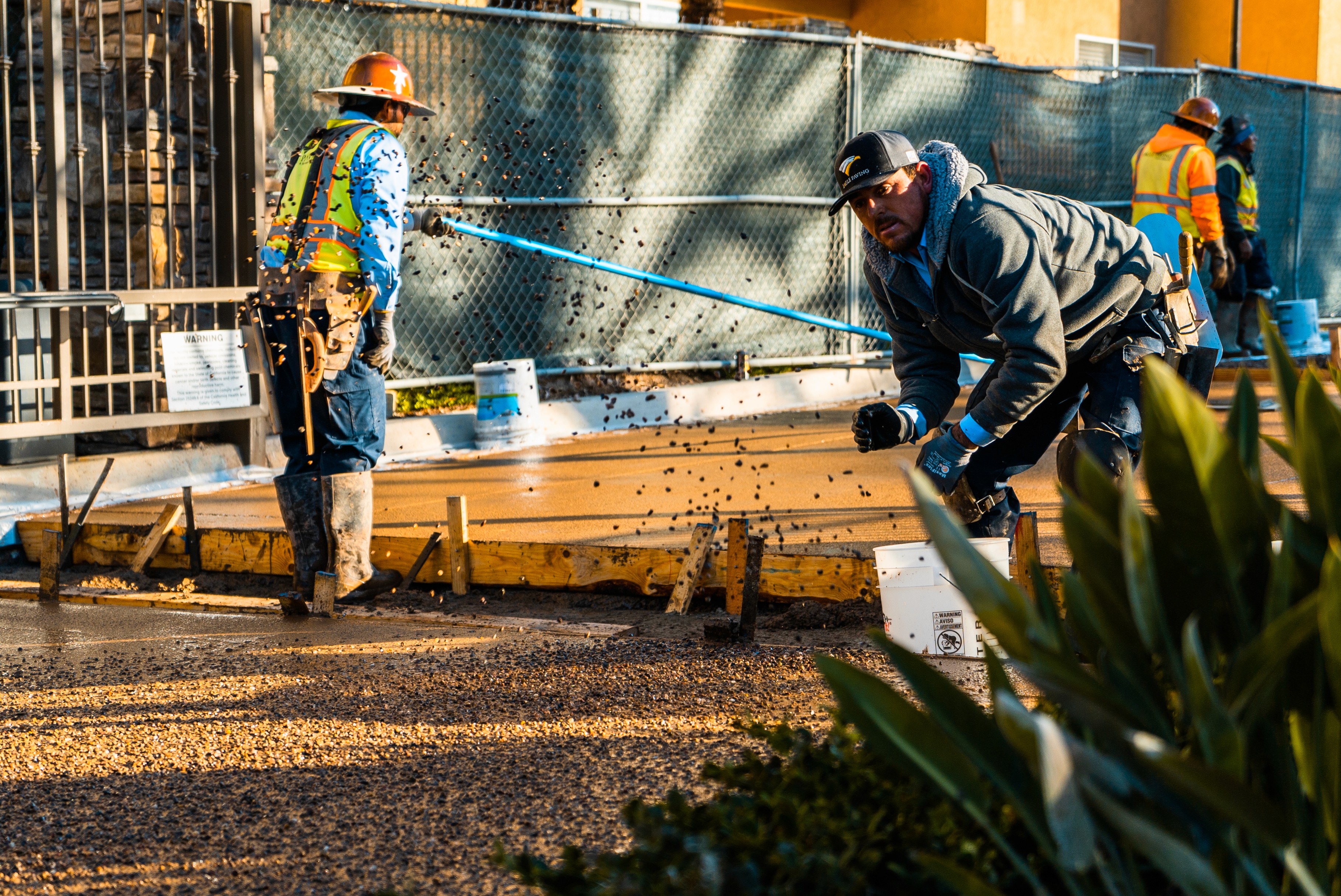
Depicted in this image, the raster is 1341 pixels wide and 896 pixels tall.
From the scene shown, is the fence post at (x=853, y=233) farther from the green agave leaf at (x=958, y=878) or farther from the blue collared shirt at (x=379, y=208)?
the green agave leaf at (x=958, y=878)

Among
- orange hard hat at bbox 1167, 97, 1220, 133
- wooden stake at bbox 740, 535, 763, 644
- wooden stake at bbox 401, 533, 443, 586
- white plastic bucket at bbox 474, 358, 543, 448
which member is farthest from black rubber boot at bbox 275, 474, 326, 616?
orange hard hat at bbox 1167, 97, 1220, 133

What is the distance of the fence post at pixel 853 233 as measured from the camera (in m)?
12.6

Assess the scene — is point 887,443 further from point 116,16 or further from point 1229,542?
point 116,16

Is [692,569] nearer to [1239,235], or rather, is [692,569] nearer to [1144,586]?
[1144,586]

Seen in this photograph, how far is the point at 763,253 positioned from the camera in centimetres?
1236

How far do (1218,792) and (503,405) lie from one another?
855 centimetres

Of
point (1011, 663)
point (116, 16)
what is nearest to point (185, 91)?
point (116, 16)

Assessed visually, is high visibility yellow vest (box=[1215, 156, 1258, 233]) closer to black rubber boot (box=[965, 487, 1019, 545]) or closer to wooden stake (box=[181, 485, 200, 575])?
black rubber boot (box=[965, 487, 1019, 545])

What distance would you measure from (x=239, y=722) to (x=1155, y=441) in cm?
320

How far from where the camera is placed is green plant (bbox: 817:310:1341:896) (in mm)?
1498

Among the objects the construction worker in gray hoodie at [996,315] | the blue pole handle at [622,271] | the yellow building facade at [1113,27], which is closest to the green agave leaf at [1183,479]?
the construction worker in gray hoodie at [996,315]

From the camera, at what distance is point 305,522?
584 cm

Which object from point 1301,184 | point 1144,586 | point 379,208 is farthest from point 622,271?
point 1301,184

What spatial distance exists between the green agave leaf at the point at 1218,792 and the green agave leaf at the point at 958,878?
0.78 ft
